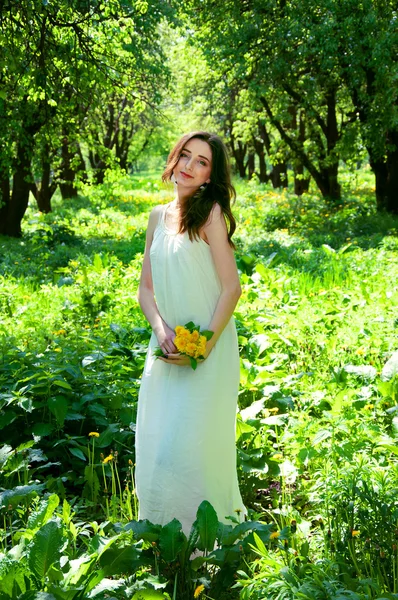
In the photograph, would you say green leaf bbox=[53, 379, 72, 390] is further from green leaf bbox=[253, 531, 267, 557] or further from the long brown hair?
green leaf bbox=[253, 531, 267, 557]

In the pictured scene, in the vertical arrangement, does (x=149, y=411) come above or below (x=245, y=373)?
above

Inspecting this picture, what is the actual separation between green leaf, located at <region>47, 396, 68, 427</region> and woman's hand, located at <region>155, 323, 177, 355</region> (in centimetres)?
109

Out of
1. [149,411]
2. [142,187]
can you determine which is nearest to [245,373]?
[149,411]

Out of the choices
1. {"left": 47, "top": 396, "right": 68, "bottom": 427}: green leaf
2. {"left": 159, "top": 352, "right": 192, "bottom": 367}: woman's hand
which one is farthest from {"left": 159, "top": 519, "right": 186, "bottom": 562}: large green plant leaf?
{"left": 47, "top": 396, "right": 68, "bottom": 427}: green leaf

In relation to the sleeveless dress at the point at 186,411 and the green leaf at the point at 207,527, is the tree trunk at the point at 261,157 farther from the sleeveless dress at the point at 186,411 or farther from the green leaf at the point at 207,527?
the green leaf at the point at 207,527

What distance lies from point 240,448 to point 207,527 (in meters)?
1.41

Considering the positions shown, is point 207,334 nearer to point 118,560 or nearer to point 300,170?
point 118,560

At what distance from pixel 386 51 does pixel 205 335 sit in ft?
Answer: 34.6

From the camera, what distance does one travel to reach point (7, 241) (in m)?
13.8

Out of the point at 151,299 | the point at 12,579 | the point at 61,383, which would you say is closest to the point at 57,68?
the point at 61,383

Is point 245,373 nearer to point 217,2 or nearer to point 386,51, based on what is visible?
point 386,51

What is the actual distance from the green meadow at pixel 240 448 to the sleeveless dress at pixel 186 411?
20 centimetres

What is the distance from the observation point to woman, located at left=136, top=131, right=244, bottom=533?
2885mm

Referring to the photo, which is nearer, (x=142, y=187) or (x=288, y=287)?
(x=288, y=287)
